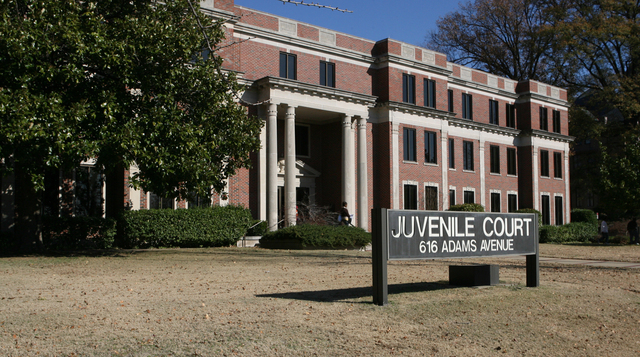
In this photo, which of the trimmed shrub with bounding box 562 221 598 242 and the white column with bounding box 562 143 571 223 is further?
the white column with bounding box 562 143 571 223

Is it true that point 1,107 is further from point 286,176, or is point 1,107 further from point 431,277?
point 286,176

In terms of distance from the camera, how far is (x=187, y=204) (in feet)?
82.5

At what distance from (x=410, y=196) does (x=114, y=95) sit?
70.1 ft

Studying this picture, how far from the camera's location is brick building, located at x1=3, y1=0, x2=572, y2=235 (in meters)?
27.6

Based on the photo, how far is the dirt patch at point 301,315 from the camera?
605cm

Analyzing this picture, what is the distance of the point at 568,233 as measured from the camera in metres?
36.2

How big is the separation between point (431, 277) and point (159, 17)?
35.5 ft

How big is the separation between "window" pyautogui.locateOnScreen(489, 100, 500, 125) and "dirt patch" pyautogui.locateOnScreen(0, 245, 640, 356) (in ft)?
97.6

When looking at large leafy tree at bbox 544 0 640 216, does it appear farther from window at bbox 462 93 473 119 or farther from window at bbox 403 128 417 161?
window at bbox 403 128 417 161

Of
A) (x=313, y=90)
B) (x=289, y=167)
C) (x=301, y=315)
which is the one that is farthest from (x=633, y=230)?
(x=301, y=315)

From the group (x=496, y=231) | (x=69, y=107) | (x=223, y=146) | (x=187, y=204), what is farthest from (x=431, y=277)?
(x=187, y=204)

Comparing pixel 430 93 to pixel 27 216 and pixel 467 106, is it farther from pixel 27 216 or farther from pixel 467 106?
pixel 27 216

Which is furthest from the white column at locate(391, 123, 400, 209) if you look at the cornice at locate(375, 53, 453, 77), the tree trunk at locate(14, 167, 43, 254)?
the tree trunk at locate(14, 167, 43, 254)

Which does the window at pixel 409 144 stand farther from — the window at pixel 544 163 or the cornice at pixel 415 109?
the window at pixel 544 163
